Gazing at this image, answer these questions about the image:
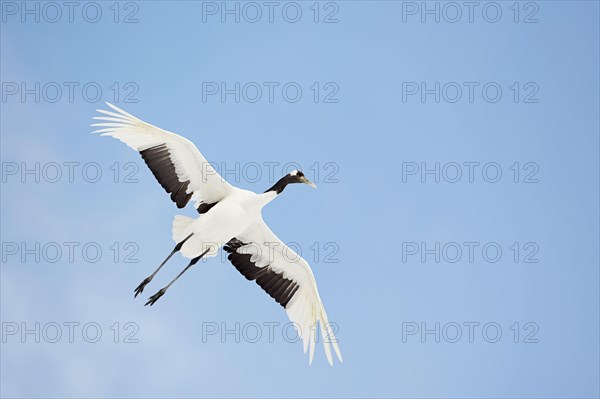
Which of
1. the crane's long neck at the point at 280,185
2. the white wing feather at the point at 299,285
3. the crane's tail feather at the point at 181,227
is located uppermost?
the crane's long neck at the point at 280,185

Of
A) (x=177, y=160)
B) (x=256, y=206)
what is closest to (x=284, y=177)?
(x=256, y=206)

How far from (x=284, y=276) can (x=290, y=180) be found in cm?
191

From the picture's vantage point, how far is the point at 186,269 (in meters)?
17.8

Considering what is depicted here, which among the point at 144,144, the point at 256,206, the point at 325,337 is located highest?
the point at 144,144

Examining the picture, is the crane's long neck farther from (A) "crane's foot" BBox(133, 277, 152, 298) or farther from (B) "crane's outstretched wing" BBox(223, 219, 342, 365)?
(A) "crane's foot" BBox(133, 277, 152, 298)

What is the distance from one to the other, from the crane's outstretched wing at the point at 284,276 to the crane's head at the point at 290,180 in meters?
0.89

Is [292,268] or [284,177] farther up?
[284,177]

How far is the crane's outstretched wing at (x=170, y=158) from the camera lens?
17.1m

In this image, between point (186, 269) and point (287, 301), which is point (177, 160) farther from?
point (287, 301)

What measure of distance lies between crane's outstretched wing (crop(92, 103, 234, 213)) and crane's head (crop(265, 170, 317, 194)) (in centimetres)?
82

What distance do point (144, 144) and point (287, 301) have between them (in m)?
3.98

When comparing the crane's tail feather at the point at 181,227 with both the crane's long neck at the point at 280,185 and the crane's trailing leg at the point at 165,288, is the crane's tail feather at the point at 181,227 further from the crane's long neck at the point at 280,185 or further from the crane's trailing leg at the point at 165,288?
the crane's long neck at the point at 280,185

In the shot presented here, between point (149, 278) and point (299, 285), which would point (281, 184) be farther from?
point (149, 278)

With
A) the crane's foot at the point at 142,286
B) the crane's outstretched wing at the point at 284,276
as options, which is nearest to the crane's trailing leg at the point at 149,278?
the crane's foot at the point at 142,286
